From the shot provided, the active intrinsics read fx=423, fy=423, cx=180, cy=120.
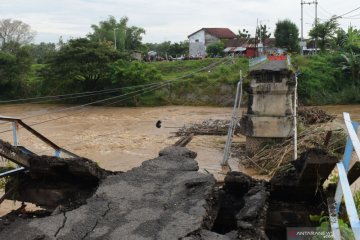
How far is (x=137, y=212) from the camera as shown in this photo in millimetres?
4016

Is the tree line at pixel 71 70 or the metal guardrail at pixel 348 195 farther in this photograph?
the tree line at pixel 71 70

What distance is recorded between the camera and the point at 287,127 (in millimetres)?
10617

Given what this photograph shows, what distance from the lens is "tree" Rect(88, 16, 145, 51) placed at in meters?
60.1

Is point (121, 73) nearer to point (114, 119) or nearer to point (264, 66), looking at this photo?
point (114, 119)

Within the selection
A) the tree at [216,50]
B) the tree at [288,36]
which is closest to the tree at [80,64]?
the tree at [288,36]

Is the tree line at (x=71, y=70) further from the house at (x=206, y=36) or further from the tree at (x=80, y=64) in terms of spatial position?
the house at (x=206, y=36)

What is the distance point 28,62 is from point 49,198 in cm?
3483

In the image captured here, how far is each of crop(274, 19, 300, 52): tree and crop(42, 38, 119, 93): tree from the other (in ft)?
57.4

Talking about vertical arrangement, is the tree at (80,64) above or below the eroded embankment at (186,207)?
above

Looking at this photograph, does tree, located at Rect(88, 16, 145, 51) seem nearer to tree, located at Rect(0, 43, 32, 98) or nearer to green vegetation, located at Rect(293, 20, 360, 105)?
tree, located at Rect(0, 43, 32, 98)

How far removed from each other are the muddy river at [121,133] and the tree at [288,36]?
49.9 feet

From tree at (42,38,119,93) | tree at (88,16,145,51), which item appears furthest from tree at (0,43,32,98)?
tree at (88,16,145,51)

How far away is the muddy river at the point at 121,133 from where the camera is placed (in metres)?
15.2

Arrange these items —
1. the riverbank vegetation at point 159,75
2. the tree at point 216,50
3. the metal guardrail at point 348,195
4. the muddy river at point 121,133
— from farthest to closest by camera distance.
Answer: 1. the tree at point 216,50
2. the riverbank vegetation at point 159,75
3. the muddy river at point 121,133
4. the metal guardrail at point 348,195
